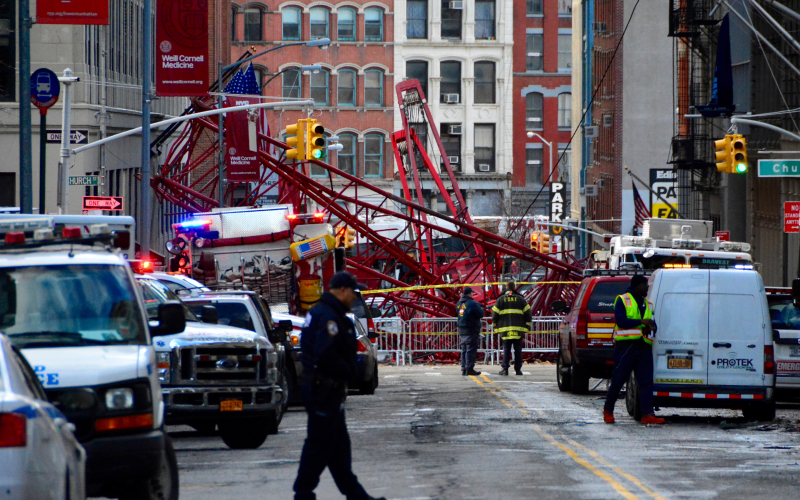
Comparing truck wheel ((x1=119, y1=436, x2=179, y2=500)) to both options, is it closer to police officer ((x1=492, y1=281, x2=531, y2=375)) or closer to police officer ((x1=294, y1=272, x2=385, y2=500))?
police officer ((x1=294, y1=272, x2=385, y2=500))

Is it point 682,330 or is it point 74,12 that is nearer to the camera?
point 682,330

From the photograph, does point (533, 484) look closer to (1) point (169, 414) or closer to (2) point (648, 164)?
(1) point (169, 414)

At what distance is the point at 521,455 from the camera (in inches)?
483

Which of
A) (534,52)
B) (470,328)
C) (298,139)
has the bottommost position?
(470,328)

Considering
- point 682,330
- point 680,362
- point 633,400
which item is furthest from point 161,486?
point 682,330

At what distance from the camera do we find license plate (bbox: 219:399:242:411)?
13227 millimetres

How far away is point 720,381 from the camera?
1603 centimetres

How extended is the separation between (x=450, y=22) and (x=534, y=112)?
7.94m

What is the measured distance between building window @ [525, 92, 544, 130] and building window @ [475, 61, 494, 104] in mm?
2818

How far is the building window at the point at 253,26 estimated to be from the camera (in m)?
74.8

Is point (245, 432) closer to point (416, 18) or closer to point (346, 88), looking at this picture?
point (346, 88)

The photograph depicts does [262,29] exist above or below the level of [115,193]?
above

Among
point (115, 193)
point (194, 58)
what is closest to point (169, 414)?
point (194, 58)

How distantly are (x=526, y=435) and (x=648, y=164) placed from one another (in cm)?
4436
